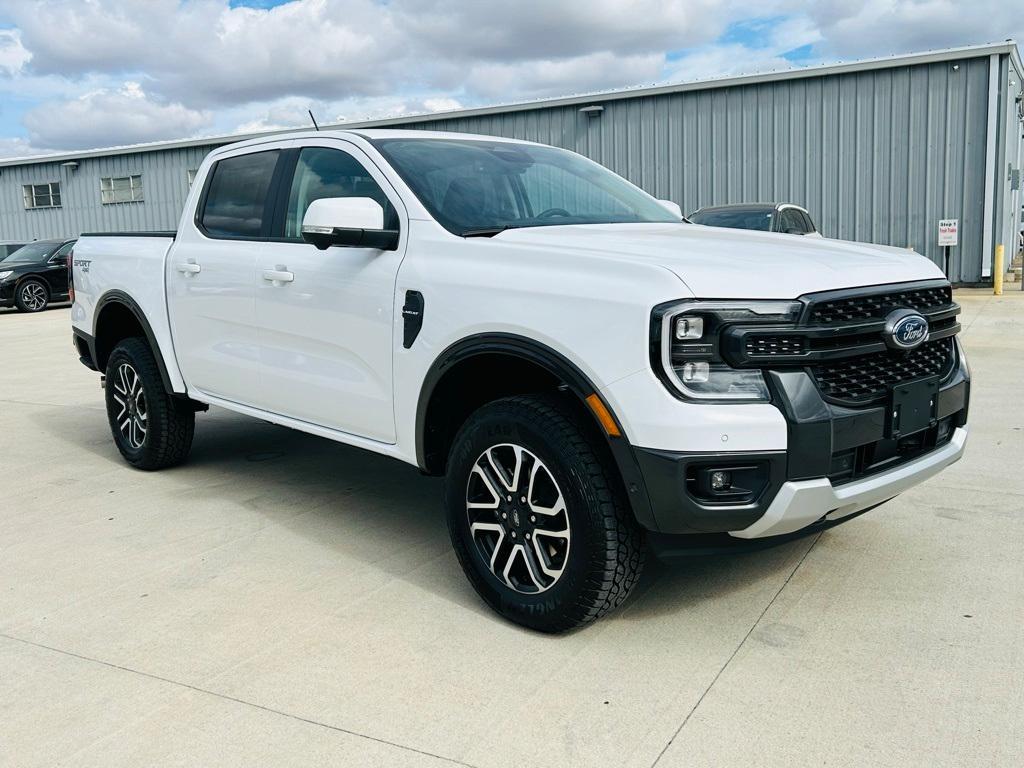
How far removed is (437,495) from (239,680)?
2.13 metres

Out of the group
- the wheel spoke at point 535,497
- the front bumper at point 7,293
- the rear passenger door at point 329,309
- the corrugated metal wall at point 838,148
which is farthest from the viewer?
the front bumper at point 7,293

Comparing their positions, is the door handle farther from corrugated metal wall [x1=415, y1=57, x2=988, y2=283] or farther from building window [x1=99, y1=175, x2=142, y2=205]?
building window [x1=99, y1=175, x2=142, y2=205]

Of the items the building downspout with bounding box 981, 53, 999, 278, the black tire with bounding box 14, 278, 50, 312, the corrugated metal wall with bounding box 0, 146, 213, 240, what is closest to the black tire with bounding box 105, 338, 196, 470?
the black tire with bounding box 14, 278, 50, 312

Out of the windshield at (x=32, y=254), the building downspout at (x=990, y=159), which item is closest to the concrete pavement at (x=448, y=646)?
the building downspout at (x=990, y=159)

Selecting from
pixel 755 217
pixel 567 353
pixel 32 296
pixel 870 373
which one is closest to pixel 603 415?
pixel 567 353

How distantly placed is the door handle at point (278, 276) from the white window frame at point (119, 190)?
2651cm

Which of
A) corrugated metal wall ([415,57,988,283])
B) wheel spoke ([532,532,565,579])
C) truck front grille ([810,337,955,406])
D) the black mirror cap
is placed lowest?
wheel spoke ([532,532,565,579])

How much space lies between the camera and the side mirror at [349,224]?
3.61 metres

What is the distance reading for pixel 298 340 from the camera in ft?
13.8

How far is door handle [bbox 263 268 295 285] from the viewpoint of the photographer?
4.21 m

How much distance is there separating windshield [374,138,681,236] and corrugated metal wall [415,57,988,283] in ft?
45.5

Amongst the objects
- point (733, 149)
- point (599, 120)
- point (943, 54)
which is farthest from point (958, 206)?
point (599, 120)

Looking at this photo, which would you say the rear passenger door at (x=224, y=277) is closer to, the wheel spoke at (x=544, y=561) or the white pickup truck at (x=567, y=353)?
the white pickup truck at (x=567, y=353)

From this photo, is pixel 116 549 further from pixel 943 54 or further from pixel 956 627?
pixel 943 54
